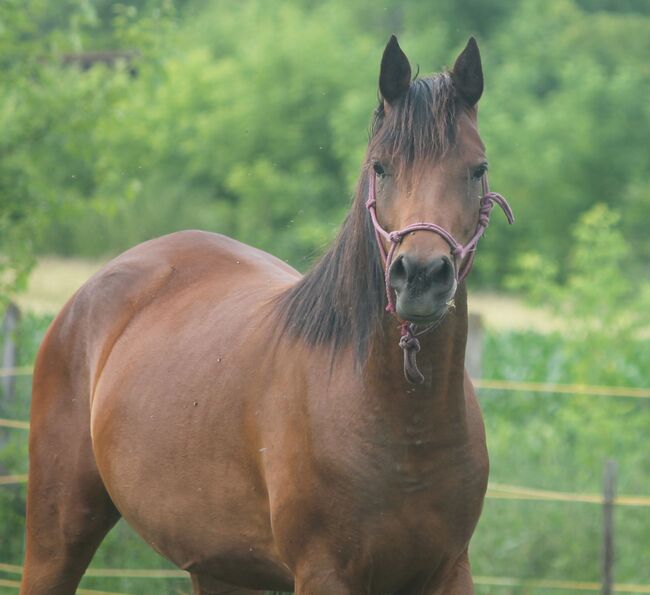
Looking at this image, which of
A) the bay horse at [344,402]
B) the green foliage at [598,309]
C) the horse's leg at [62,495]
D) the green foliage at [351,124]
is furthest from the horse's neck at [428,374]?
the green foliage at [351,124]

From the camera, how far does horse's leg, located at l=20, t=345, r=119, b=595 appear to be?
14.1ft

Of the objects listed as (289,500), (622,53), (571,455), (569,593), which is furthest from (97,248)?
(289,500)

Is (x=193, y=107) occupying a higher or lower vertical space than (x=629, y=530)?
higher

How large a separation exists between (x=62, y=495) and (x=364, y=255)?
1809 millimetres

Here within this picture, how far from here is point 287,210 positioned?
990 inches

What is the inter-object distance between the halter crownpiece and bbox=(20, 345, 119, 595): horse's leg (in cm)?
175

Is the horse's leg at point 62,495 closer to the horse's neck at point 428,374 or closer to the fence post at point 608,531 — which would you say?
the horse's neck at point 428,374

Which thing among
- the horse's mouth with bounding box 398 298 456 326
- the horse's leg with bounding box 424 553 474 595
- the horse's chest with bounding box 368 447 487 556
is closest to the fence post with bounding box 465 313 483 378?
the horse's leg with bounding box 424 553 474 595

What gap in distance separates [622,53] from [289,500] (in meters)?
27.9

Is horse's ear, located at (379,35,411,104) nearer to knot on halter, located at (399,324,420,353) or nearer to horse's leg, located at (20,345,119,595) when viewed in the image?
knot on halter, located at (399,324,420,353)

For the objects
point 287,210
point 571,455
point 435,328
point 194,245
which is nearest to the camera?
point 435,328

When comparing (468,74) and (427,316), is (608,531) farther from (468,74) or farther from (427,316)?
(427,316)

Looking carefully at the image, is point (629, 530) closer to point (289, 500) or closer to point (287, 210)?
point (289, 500)

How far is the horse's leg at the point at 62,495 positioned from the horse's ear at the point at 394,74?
193 centimetres
